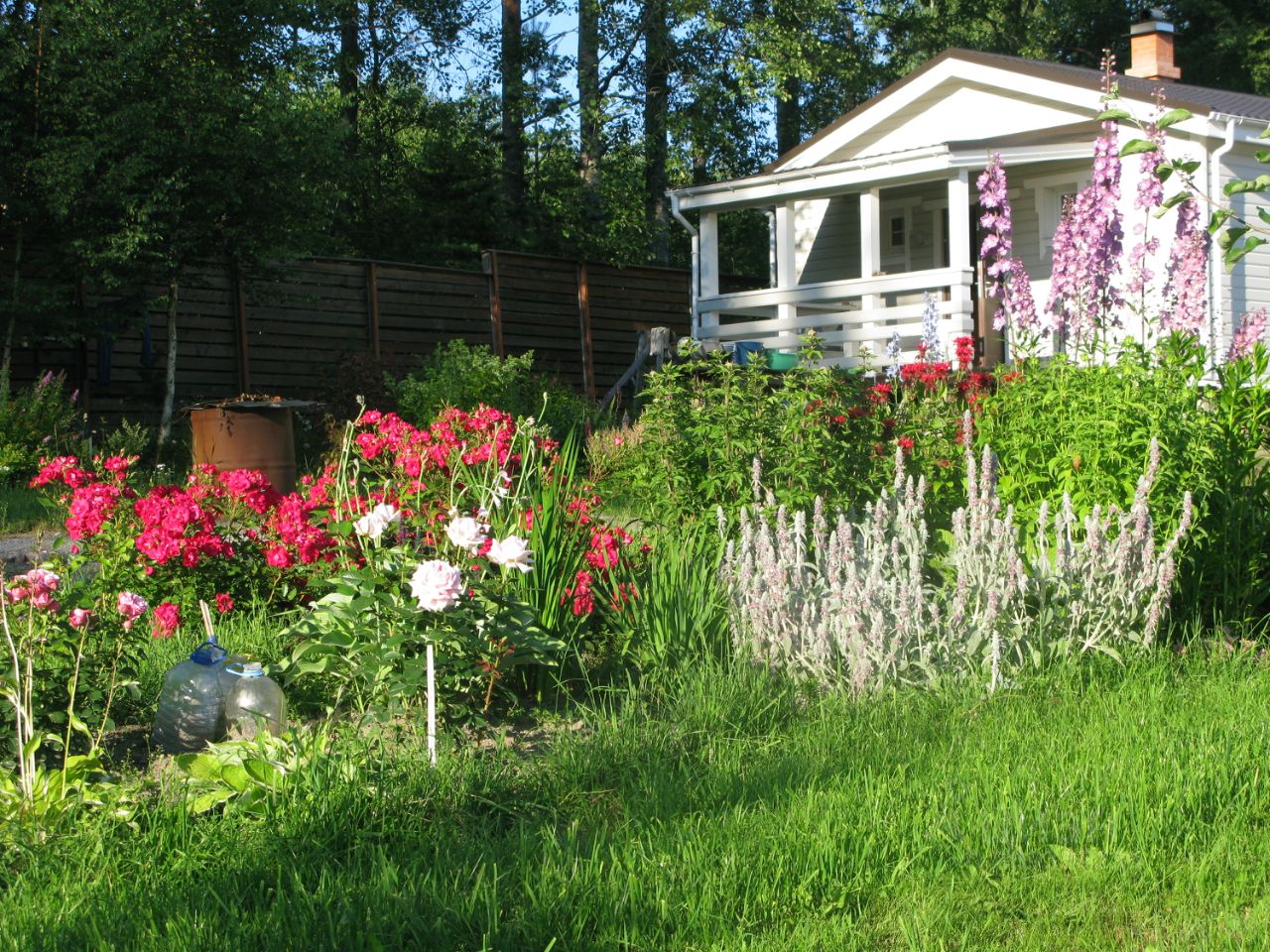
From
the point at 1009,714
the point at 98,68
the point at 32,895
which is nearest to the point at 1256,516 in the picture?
the point at 1009,714

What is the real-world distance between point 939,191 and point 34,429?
12058mm

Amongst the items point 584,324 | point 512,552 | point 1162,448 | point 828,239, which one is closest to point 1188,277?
point 1162,448

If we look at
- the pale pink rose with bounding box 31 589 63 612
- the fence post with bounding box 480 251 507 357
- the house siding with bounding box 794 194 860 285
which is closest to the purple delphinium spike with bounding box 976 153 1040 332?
the pale pink rose with bounding box 31 589 63 612

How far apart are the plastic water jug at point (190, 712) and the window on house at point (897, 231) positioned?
16325mm

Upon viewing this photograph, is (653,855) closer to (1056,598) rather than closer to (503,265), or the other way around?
(1056,598)

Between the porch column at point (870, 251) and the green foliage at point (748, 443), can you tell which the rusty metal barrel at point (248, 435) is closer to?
the green foliage at point (748, 443)

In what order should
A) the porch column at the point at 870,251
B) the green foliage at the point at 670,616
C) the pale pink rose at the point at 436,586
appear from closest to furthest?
the pale pink rose at the point at 436,586 < the green foliage at the point at 670,616 < the porch column at the point at 870,251

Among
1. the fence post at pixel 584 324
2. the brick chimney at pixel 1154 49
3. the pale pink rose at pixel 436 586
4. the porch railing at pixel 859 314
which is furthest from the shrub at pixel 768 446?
the brick chimney at pixel 1154 49

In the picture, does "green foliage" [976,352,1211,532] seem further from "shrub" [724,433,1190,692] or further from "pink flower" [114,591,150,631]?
"pink flower" [114,591,150,631]

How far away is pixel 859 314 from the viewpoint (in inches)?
580

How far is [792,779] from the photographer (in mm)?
3557

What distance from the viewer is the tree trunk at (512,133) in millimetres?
22578

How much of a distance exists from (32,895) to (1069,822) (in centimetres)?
230

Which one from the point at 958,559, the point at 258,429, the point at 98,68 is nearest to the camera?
the point at 958,559
